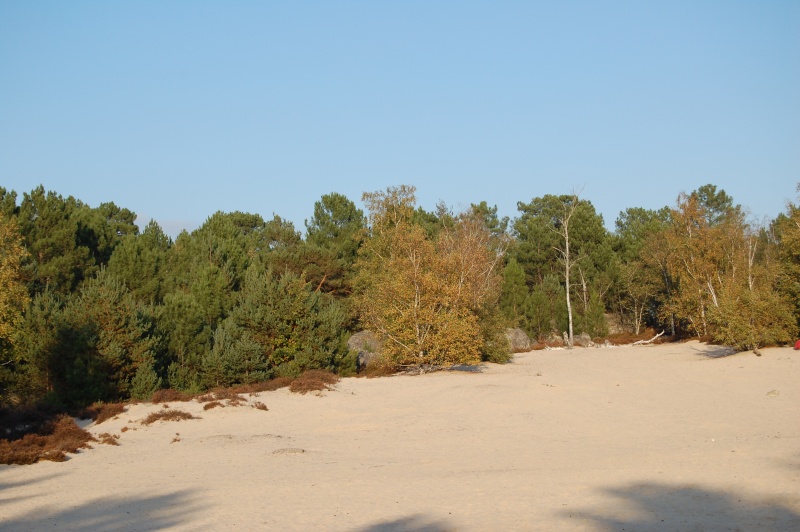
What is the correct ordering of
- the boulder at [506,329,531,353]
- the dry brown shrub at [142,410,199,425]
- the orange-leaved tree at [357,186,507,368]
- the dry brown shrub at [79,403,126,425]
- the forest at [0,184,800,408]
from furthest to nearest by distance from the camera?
the boulder at [506,329,531,353] → the orange-leaved tree at [357,186,507,368] → the forest at [0,184,800,408] → the dry brown shrub at [79,403,126,425] → the dry brown shrub at [142,410,199,425]

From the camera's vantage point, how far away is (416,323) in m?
27.8

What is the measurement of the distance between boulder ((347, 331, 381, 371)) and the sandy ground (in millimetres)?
7742

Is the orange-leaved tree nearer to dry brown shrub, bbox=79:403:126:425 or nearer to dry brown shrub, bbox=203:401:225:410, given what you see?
dry brown shrub, bbox=203:401:225:410

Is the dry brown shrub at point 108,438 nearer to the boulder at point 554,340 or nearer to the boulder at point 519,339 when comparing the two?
the boulder at point 519,339

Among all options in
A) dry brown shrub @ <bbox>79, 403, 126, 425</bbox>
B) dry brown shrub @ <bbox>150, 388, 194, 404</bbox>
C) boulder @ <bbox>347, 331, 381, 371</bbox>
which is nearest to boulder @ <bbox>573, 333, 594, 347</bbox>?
boulder @ <bbox>347, 331, 381, 371</bbox>

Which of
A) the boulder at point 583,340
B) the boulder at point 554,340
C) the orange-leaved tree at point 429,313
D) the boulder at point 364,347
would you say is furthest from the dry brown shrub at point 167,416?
the boulder at point 583,340

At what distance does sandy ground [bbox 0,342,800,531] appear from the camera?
925 centimetres

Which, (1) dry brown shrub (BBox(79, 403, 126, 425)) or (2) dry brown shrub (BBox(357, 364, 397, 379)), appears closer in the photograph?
(1) dry brown shrub (BBox(79, 403, 126, 425))

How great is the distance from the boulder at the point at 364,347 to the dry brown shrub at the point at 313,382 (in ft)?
18.1

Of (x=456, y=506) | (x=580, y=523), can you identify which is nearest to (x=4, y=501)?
(x=456, y=506)

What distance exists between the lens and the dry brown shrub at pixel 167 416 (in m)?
19.2

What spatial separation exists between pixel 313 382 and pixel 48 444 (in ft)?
32.4

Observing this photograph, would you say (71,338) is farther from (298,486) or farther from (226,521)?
(226,521)

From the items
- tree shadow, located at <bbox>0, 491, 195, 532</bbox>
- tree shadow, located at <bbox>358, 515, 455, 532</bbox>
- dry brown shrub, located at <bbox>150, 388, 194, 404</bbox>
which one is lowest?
tree shadow, located at <bbox>358, 515, 455, 532</bbox>
